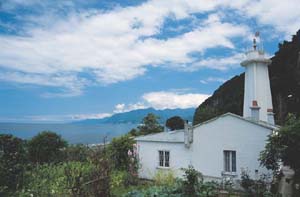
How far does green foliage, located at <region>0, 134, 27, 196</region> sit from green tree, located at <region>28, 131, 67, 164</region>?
437 cm

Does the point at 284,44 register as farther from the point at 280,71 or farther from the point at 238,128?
the point at 238,128

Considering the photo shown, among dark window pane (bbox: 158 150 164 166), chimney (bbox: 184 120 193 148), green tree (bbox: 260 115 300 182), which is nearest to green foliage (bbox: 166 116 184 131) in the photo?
dark window pane (bbox: 158 150 164 166)

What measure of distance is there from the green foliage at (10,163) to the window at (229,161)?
1043 cm

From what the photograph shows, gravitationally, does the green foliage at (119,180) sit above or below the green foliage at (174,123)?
below

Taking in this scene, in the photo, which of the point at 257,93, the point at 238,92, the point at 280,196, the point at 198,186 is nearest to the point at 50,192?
the point at 198,186

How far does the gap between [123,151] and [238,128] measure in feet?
26.8

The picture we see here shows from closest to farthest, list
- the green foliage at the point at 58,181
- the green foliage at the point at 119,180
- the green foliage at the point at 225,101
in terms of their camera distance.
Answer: the green foliage at the point at 58,181, the green foliage at the point at 119,180, the green foliage at the point at 225,101

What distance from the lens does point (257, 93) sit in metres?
24.3

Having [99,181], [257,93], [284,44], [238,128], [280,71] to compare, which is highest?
Result: [284,44]

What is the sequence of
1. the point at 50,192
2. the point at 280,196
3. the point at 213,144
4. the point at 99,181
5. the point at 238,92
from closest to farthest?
1. the point at 99,181
2. the point at 280,196
3. the point at 50,192
4. the point at 213,144
5. the point at 238,92

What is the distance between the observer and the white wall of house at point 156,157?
1947 cm

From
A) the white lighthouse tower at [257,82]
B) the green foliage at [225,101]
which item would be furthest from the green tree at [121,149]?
the green foliage at [225,101]

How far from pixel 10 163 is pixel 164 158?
926 cm

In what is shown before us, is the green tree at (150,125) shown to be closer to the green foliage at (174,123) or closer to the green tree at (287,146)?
the green foliage at (174,123)
